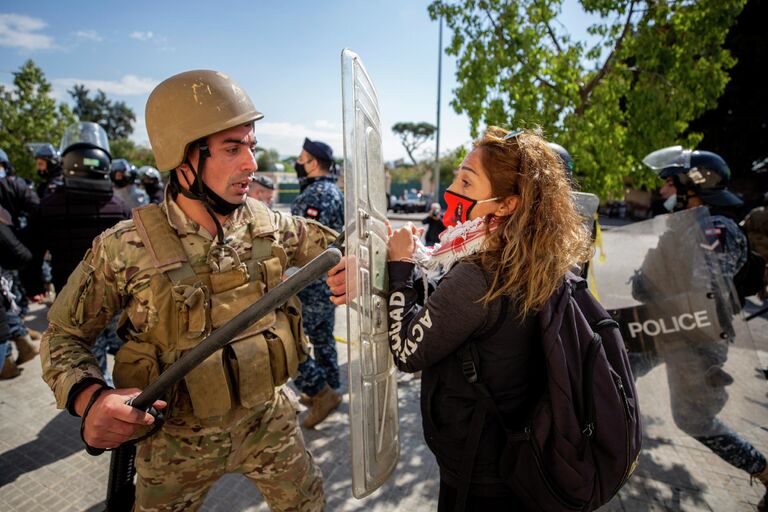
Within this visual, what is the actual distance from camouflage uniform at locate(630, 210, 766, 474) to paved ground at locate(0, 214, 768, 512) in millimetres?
105

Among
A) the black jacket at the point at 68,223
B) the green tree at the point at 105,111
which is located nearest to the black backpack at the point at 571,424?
the black jacket at the point at 68,223

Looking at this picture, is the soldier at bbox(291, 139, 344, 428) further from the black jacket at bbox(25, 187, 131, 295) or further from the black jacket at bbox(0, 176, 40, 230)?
the black jacket at bbox(0, 176, 40, 230)

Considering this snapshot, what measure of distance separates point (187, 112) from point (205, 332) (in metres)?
0.86

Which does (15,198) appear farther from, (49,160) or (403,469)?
(403,469)

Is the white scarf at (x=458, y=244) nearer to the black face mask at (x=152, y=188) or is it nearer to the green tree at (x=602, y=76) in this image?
the green tree at (x=602, y=76)

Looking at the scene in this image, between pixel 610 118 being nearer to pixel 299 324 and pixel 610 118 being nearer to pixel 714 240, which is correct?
pixel 714 240

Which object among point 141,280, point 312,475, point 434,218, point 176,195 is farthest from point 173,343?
point 434,218

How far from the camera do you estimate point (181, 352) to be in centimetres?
155

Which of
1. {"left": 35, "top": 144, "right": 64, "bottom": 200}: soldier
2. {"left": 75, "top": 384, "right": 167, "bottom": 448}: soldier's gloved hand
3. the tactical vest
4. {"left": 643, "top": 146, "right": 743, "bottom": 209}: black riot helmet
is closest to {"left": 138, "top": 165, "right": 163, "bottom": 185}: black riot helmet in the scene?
{"left": 35, "top": 144, "right": 64, "bottom": 200}: soldier

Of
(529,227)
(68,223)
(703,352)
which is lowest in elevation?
(703,352)

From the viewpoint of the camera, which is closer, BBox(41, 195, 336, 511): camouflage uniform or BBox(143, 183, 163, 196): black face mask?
BBox(41, 195, 336, 511): camouflage uniform

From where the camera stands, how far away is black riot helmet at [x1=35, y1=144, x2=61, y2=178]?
18.8 feet

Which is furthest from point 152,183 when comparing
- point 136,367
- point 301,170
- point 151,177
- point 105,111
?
point 105,111

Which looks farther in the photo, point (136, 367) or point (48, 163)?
point (48, 163)
